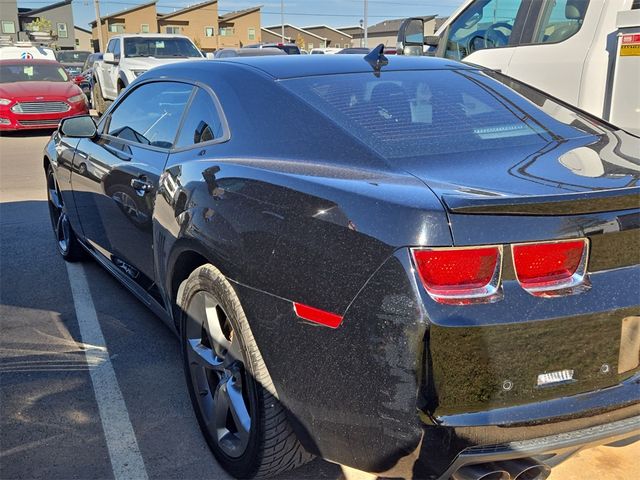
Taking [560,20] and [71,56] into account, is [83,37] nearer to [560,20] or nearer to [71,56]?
[71,56]

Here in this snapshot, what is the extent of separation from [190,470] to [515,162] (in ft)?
5.80

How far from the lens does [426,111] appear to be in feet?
8.89

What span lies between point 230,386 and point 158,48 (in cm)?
1449

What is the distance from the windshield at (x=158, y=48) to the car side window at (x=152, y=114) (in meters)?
11.8

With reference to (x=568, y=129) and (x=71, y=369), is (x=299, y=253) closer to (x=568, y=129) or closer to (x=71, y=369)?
(x=568, y=129)

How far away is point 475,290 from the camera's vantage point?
176 centimetres

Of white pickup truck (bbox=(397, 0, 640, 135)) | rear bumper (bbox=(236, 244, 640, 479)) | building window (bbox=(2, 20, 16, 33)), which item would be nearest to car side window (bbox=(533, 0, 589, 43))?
white pickup truck (bbox=(397, 0, 640, 135))

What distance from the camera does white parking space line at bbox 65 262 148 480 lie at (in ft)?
8.72

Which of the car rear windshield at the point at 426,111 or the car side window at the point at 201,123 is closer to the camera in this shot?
the car rear windshield at the point at 426,111

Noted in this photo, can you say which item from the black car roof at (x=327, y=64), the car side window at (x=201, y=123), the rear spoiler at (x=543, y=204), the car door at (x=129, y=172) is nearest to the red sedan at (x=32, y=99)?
the car door at (x=129, y=172)

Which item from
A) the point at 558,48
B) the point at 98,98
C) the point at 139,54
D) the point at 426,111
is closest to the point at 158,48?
the point at 139,54

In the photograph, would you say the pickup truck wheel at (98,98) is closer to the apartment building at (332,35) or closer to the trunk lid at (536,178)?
the trunk lid at (536,178)

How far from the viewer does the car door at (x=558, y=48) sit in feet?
15.4

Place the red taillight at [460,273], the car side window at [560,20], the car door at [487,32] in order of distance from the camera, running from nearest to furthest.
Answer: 1. the red taillight at [460,273]
2. the car side window at [560,20]
3. the car door at [487,32]
